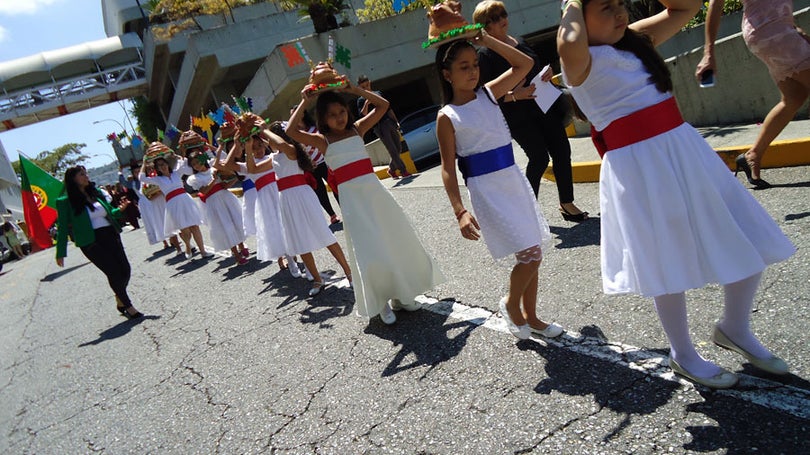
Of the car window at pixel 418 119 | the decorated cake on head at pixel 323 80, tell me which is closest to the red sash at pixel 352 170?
the decorated cake on head at pixel 323 80

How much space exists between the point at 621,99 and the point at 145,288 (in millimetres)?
8877

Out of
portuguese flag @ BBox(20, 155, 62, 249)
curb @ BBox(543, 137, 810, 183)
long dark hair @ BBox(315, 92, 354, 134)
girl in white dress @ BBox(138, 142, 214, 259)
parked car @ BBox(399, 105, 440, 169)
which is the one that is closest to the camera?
long dark hair @ BBox(315, 92, 354, 134)

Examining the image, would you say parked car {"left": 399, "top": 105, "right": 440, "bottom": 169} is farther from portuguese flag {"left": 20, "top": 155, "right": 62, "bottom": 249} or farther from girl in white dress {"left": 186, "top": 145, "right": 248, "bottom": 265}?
portuguese flag {"left": 20, "top": 155, "right": 62, "bottom": 249}

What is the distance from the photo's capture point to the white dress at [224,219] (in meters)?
8.68

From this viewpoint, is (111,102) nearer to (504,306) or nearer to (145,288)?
(145,288)

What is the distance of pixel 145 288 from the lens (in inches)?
371

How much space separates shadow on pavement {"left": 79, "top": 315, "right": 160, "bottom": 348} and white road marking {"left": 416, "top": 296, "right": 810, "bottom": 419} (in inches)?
178

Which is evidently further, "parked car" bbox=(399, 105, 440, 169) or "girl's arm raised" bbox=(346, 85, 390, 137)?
"parked car" bbox=(399, 105, 440, 169)

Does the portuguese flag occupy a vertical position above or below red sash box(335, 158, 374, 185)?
above

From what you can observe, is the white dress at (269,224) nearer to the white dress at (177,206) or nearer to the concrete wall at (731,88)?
the white dress at (177,206)

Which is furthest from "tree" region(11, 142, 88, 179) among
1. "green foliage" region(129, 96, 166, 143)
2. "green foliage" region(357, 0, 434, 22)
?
"green foliage" region(357, 0, 434, 22)

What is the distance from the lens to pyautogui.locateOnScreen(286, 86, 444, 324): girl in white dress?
4.28m

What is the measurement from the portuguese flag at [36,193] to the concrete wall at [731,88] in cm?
960

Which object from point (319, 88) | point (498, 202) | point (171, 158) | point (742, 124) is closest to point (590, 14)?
point (498, 202)
